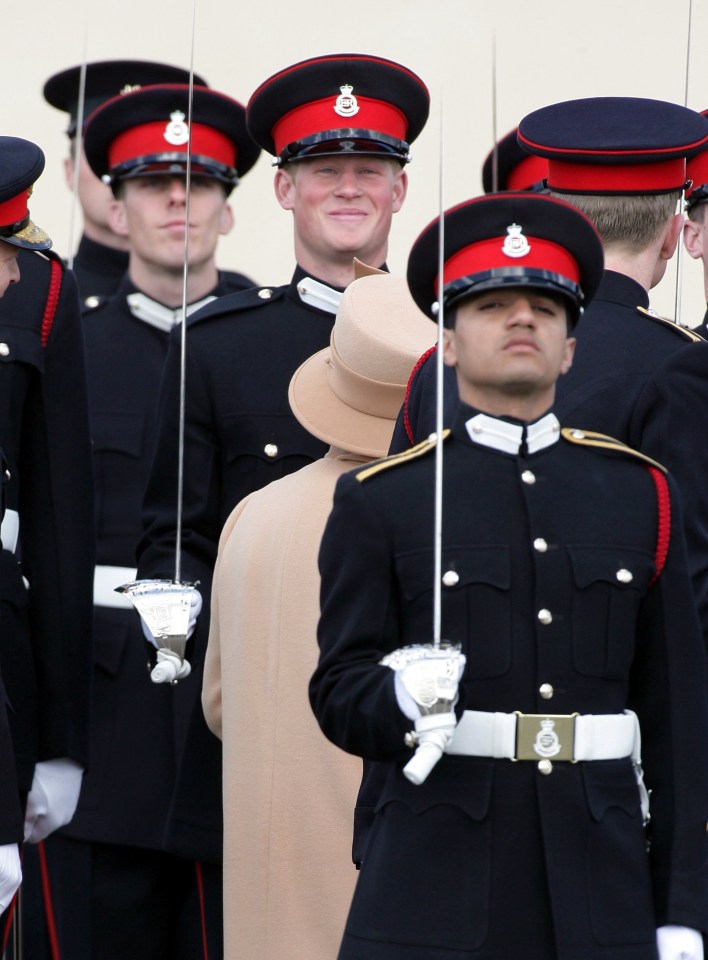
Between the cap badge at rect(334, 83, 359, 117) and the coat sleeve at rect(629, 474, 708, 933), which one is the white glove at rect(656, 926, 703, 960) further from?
the cap badge at rect(334, 83, 359, 117)

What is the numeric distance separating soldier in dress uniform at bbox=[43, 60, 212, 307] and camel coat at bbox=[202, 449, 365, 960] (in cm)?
325

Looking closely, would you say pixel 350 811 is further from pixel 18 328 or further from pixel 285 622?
pixel 18 328

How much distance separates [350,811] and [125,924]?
1.32 metres

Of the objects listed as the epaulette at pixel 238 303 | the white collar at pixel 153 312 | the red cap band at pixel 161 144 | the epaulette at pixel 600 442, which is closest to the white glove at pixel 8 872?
the epaulette at pixel 600 442

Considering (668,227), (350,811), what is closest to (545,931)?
(350,811)

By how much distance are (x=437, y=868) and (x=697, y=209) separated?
2.22 metres

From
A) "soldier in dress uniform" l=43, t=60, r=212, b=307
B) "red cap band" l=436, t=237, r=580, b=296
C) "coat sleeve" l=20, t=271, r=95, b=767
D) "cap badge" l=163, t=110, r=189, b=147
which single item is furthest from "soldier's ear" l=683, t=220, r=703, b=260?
"soldier in dress uniform" l=43, t=60, r=212, b=307

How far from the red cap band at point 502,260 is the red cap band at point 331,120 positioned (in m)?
1.61

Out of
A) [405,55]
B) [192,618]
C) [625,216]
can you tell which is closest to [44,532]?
[192,618]

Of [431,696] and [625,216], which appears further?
[625,216]

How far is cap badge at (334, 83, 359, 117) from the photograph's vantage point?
5.61 meters

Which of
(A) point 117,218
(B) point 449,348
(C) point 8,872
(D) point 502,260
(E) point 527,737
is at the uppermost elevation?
(A) point 117,218

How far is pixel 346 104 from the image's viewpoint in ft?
18.4

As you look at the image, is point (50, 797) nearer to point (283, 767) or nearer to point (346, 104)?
point (283, 767)
